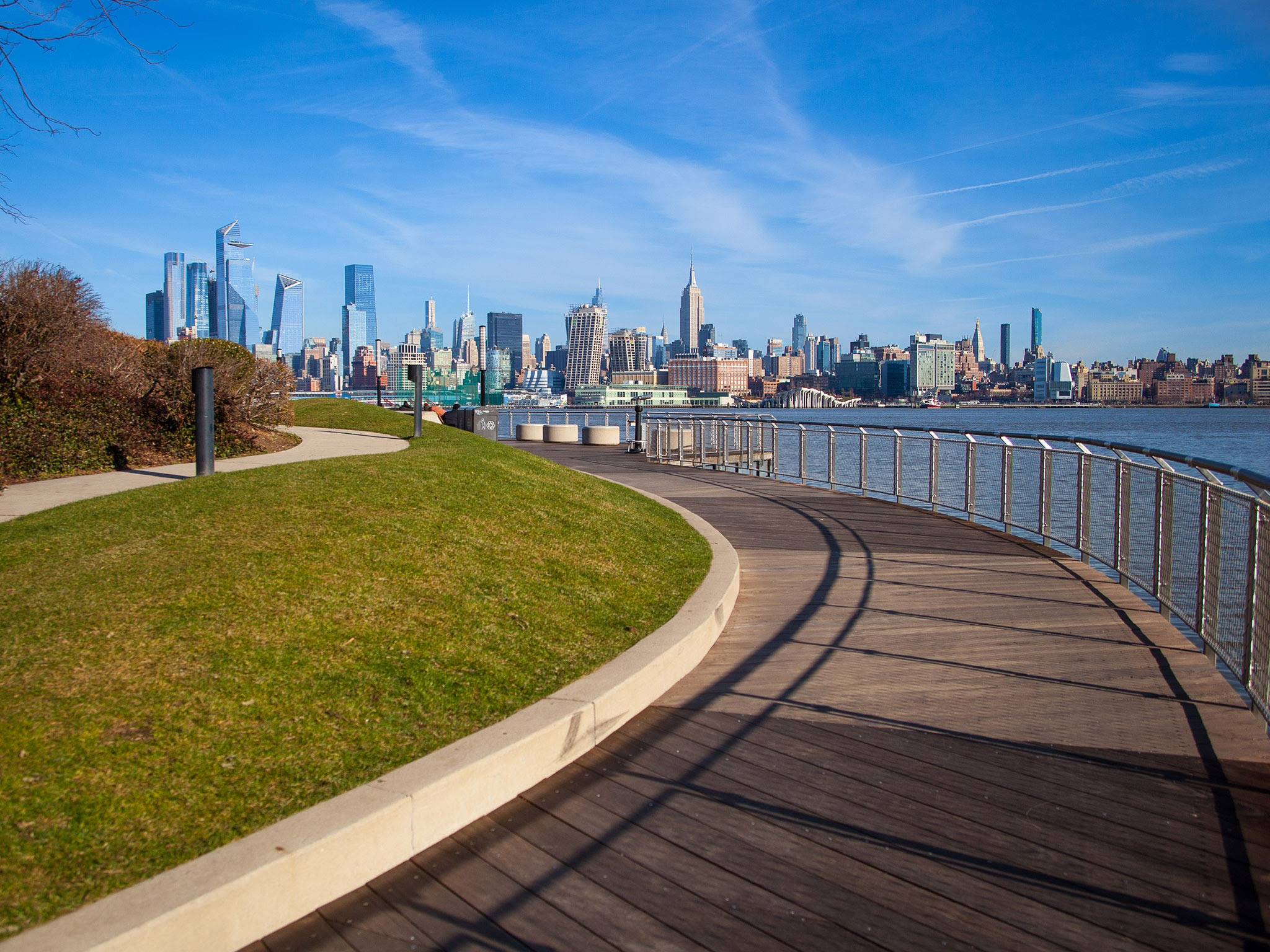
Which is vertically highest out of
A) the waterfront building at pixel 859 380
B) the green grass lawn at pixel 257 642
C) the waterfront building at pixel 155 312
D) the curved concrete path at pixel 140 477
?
the waterfront building at pixel 155 312

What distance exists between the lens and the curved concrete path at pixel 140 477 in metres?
9.68

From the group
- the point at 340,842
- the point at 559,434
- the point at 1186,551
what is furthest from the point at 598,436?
the point at 340,842

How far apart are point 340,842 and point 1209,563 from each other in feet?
18.0

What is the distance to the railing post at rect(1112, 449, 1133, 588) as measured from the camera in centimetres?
767

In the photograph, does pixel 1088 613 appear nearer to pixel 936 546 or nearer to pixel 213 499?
pixel 936 546

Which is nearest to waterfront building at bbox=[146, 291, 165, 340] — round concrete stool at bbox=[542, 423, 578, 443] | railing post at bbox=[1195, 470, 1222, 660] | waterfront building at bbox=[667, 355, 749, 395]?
waterfront building at bbox=[667, 355, 749, 395]

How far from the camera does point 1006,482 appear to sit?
11.0 metres

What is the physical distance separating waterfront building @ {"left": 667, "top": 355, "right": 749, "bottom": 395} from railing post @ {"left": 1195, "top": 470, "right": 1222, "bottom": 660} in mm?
145209

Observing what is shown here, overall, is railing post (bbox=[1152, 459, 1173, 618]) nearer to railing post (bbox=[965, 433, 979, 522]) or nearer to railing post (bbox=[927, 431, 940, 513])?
railing post (bbox=[965, 433, 979, 522])

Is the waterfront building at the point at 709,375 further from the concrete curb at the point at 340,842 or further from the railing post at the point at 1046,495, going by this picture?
the concrete curb at the point at 340,842

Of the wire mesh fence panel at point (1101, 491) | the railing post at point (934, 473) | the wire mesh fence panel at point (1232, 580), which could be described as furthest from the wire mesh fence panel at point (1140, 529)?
the railing post at point (934, 473)

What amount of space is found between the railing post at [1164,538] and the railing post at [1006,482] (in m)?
3.87

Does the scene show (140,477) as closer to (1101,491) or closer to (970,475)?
(970,475)

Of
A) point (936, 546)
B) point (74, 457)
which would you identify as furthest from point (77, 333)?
point (936, 546)
